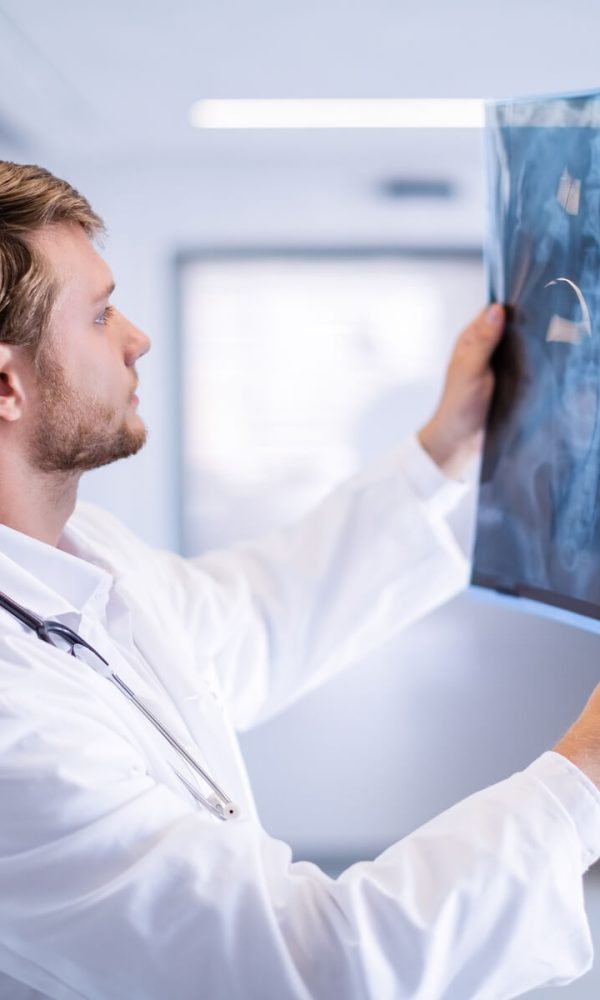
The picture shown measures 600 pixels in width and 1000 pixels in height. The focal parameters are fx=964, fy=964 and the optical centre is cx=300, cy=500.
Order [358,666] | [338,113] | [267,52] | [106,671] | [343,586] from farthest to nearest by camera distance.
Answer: [358,666] < [338,113] < [267,52] < [343,586] < [106,671]

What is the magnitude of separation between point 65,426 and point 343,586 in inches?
17.9

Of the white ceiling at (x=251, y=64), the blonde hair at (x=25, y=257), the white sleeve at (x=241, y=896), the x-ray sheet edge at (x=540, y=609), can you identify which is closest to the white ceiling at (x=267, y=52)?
the white ceiling at (x=251, y=64)

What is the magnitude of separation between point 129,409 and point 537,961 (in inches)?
24.6

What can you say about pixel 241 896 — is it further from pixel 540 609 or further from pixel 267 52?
pixel 267 52

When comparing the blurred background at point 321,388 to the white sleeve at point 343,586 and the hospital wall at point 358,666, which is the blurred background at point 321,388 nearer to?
the hospital wall at point 358,666

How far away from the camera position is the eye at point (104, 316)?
987 millimetres

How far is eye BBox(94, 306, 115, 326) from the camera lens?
3.24ft

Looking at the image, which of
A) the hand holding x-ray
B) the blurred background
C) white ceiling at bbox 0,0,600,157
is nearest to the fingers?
the hand holding x-ray

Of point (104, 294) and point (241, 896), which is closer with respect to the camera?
point (241, 896)

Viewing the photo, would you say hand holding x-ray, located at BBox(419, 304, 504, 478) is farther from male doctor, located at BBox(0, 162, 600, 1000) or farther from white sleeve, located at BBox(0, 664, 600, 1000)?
white sleeve, located at BBox(0, 664, 600, 1000)

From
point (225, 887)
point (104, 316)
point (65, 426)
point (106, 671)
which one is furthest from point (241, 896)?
point (104, 316)

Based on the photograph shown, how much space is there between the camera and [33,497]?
96 cm

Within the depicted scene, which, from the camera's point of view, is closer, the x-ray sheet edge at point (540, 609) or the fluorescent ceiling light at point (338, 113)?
the x-ray sheet edge at point (540, 609)

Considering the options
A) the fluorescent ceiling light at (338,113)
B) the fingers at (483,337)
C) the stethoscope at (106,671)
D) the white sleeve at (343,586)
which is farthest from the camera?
the fluorescent ceiling light at (338,113)
